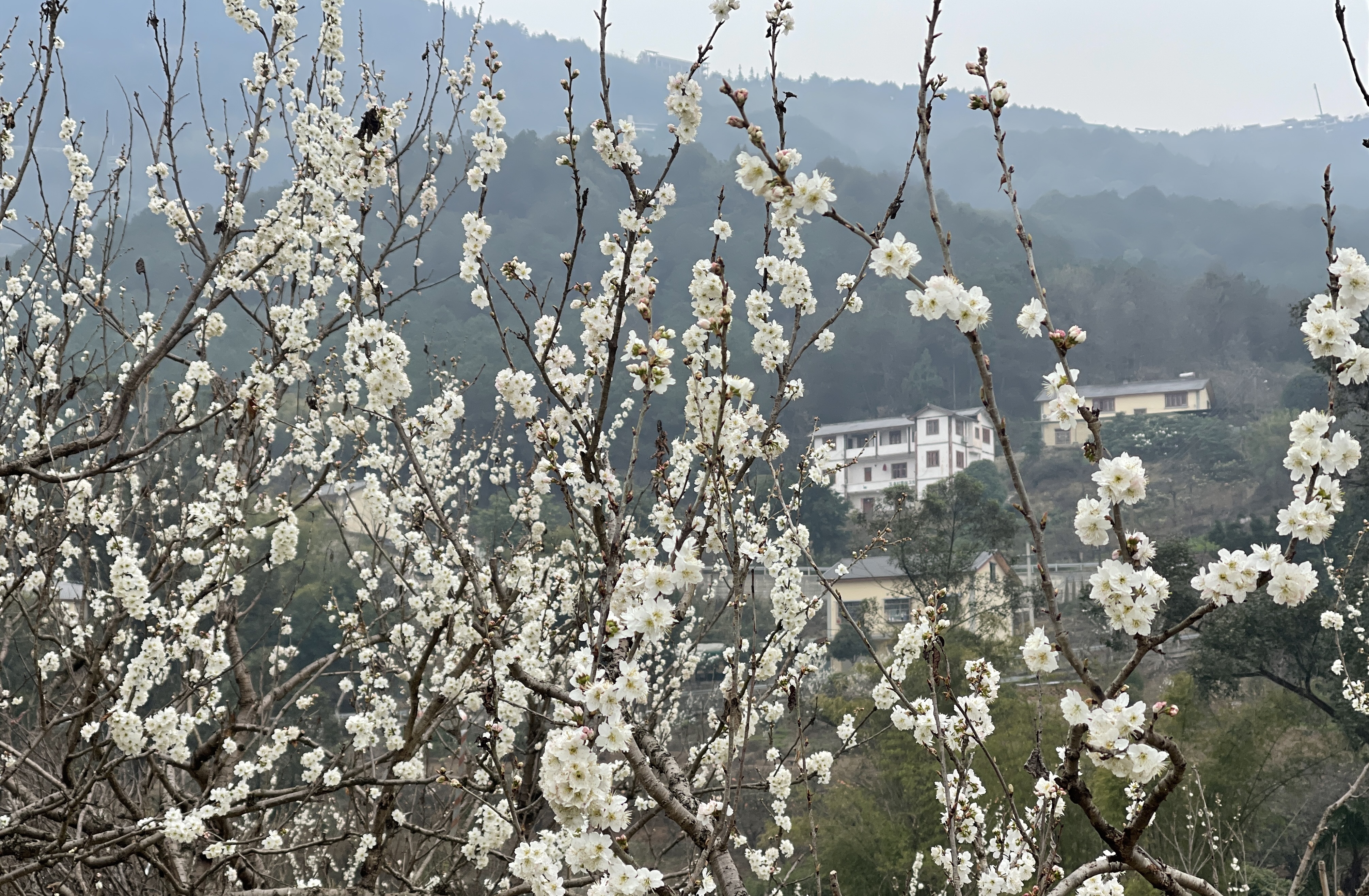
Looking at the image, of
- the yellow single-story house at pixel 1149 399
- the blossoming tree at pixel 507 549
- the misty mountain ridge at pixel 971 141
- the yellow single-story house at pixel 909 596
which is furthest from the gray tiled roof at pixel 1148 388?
the blossoming tree at pixel 507 549

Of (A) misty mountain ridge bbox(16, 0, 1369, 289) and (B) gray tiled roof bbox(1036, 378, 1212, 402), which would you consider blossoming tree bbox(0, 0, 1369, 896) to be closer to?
(B) gray tiled roof bbox(1036, 378, 1212, 402)

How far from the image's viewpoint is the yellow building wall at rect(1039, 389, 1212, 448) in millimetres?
44719

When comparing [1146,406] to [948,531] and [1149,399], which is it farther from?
[948,531]

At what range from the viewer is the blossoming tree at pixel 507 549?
157 centimetres

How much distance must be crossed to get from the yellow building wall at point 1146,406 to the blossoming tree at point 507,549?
41.9 meters

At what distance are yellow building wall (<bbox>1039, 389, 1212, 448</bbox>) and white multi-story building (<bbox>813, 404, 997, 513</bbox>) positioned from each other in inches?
113

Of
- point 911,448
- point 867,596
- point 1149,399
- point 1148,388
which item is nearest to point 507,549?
point 867,596

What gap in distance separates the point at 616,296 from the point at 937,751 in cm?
152

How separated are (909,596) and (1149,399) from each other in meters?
31.5

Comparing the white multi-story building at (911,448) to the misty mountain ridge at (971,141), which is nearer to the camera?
the white multi-story building at (911,448)

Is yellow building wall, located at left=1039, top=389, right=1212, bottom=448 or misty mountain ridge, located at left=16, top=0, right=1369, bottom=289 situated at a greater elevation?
misty mountain ridge, located at left=16, top=0, right=1369, bottom=289

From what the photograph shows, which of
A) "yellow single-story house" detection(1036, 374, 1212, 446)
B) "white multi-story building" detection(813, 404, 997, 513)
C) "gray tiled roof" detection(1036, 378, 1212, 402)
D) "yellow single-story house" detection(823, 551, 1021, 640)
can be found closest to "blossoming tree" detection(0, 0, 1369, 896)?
"yellow single-story house" detection(823, 551, 1021, 640)

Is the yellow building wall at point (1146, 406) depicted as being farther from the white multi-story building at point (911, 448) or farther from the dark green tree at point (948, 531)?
the dark green tree at point (948, 531)

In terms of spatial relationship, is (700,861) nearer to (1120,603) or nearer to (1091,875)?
(1091,875)
